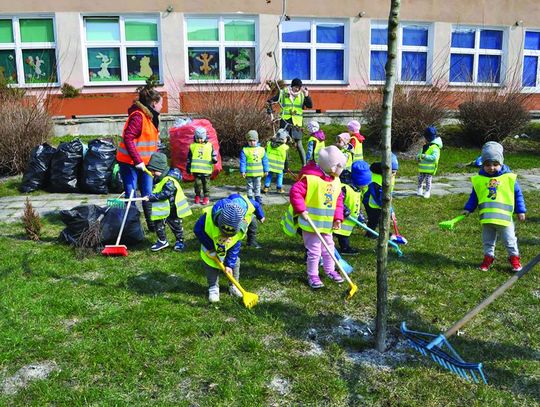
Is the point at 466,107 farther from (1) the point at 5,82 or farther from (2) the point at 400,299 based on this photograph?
(1) the point at 5,82

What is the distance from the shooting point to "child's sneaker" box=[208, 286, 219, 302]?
4.87 metres

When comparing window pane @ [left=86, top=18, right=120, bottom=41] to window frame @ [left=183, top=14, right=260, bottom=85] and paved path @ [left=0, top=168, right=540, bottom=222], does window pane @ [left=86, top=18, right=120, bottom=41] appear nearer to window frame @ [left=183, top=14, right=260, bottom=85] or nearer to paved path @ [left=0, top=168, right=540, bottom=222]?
window frame @ [left=183, top=14, right=260, bottom=85]

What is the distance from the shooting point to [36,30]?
1561 centimetres

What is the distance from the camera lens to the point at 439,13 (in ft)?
59.0

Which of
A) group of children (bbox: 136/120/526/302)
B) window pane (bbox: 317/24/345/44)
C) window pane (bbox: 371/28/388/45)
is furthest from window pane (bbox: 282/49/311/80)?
group of children (bbox: 136/120/526/302)

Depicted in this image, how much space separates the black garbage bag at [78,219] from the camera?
6.46 metres

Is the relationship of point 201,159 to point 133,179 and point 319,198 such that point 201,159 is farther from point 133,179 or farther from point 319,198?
point 319,198

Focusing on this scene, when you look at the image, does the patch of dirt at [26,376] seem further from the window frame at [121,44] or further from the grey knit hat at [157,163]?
the window frame at [121,44]

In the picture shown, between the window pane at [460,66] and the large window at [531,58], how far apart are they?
230 centimetres

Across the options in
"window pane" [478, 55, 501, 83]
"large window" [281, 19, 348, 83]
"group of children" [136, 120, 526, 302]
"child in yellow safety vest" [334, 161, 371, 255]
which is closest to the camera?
"group of children" [136, 120, 526, 302]

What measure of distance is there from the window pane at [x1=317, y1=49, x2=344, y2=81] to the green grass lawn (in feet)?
39.8

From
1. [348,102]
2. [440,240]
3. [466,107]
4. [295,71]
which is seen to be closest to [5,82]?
[295,71]

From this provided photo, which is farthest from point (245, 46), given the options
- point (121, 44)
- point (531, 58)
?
point (531, 58)

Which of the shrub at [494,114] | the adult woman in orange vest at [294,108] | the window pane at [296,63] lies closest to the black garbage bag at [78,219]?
the adult woman in orange vest at [294,108]
